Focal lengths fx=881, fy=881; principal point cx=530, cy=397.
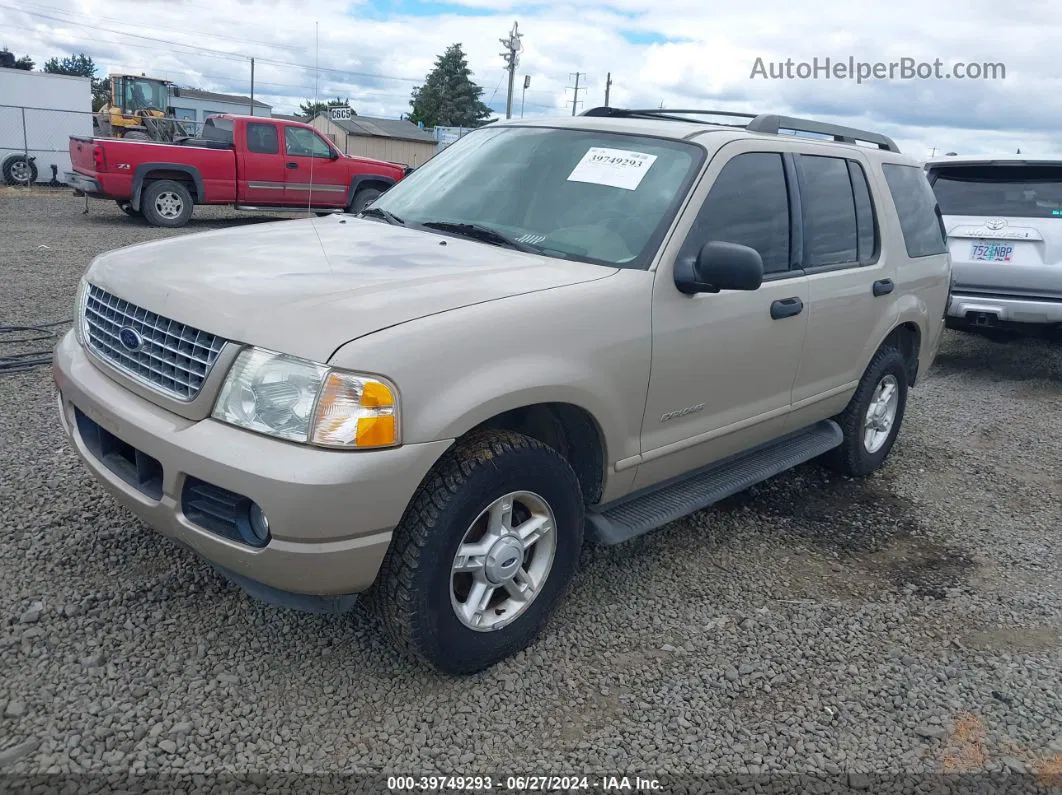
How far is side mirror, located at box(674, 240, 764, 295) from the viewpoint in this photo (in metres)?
3.12

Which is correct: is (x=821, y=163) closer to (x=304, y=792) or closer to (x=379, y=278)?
(x=379, y=278)

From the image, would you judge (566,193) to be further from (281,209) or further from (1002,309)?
(281,209)

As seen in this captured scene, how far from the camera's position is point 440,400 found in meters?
2.51

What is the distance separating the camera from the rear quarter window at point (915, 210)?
4.95 m

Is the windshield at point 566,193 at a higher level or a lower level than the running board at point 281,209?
higher

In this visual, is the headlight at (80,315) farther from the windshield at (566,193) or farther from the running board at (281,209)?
the running board at (281,209)

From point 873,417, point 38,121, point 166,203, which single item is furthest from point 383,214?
point 38,121

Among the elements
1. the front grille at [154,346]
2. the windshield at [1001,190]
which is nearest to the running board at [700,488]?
the front grille at [154,346]

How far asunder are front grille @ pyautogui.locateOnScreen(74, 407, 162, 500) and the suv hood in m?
0.44

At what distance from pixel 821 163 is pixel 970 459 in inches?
99.0

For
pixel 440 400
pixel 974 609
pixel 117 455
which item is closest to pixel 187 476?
pixel 117 455

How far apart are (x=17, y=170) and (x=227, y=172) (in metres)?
9.21

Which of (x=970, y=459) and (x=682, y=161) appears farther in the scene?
(x=970, y=459)

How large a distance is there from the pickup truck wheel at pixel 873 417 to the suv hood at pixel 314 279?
230cm
